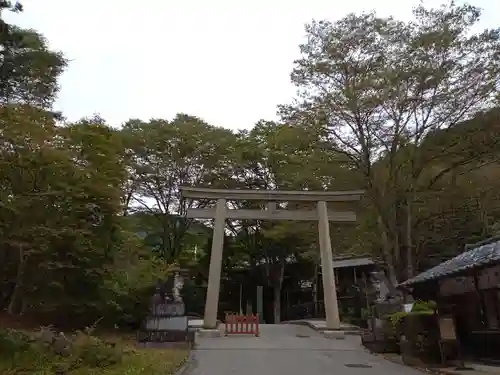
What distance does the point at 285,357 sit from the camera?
13914 millimetres

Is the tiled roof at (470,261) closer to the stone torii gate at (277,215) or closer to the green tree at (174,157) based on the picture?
the stone torii gate at (277,215)

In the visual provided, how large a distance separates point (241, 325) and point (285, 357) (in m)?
7.64

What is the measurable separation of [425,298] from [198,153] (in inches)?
608

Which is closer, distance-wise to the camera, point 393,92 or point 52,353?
point 52,353

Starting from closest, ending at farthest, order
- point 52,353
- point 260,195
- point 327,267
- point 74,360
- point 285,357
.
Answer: point 74,360 < point 52,353 < point 285,357 < point 327,267 < point 260,195

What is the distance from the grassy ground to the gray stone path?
127cm

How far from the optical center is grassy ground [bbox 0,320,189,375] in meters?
9.27

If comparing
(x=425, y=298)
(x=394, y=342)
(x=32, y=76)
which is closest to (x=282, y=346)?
(x=394, y=342)

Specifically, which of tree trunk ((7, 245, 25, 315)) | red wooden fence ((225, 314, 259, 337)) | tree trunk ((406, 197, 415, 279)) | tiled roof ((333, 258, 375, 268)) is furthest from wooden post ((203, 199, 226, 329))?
tiled roof ((333, 258, 375, 268))

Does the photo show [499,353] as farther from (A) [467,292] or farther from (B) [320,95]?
(B) [320,95]

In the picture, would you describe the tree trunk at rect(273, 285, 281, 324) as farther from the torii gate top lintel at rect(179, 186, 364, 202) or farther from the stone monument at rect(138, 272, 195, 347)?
the stone monument at rect(138, 272, 195, 347)

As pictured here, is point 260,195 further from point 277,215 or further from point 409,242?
point 409,242

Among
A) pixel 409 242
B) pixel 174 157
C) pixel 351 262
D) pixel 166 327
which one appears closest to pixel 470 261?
pixel 409 242

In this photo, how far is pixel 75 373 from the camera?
907 centimetres
